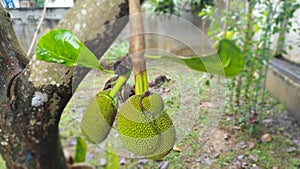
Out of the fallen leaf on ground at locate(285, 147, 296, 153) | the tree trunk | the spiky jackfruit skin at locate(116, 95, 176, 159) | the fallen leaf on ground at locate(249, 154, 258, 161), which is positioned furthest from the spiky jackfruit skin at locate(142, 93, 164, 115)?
the fallen leaf on ground at locate(285, 147, 296, 153)

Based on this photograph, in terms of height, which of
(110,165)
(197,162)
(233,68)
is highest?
(233,68)

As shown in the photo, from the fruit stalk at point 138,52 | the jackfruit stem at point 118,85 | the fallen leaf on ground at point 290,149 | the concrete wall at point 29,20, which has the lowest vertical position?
the fallen leaf on ground at point 290,149

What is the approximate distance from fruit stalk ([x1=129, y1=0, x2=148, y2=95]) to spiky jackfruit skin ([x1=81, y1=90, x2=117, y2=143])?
0.03 meters

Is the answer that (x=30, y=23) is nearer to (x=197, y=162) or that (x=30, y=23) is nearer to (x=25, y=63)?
(x=25, y=63)

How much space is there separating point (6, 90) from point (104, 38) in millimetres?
Answer: 209

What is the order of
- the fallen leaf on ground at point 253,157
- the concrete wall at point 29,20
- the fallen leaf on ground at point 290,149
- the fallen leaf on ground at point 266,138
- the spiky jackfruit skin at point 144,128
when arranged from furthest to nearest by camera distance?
the fallen leaf on ground at point 266,138
the fallen leaf on ground at point 290,149
the fallen leaf on ground at point 253,157
the concrete wall at point 29,20
the spiky jackfruit skin at point 144,128

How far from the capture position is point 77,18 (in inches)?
21.3

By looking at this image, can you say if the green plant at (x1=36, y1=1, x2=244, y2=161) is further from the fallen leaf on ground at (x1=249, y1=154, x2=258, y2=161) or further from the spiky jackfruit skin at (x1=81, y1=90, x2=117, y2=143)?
the fallen leaf on ground at (x1=249, y1=154, x2=258, y2=161)

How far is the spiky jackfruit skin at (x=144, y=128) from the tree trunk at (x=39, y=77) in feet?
0.67

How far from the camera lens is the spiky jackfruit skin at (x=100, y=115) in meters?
0.30

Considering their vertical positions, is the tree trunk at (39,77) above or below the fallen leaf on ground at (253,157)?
above

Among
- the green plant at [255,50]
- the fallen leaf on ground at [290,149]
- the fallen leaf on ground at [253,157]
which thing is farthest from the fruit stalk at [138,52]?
the green plant at [255,50]

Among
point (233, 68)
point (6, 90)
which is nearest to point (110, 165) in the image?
point (6, 90)

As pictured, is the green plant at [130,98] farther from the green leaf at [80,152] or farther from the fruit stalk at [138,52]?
the green leaf at [80,152]
